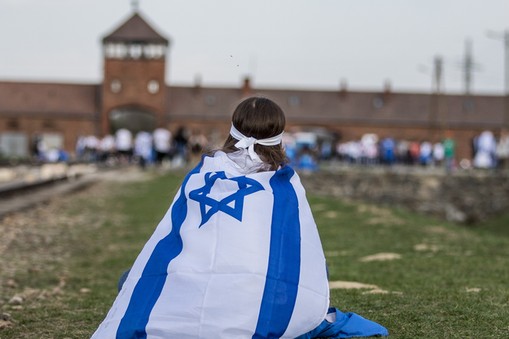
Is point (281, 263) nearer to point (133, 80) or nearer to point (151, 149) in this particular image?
point (151, 149)

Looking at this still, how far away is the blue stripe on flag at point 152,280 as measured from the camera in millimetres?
4652

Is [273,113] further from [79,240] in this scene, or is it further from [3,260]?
[79,240]

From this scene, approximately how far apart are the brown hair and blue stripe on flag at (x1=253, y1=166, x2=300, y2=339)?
9 centimetres

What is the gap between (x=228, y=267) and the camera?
15.6 feet

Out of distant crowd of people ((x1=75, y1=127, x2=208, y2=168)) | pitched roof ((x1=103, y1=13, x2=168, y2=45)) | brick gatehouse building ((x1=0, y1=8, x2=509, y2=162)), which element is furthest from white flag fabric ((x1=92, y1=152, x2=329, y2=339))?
pitched roof ((x1=103, y1=13, x2=168, y2=45))

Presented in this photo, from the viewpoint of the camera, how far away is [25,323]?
6258 millimetres

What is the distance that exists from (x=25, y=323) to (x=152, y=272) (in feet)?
5.70

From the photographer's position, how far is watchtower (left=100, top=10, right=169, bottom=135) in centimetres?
6662

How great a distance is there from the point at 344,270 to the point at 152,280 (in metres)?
4.09

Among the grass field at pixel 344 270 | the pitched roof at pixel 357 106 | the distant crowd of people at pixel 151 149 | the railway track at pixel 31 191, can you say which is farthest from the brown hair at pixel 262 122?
the pitched roof at pixel 357 106

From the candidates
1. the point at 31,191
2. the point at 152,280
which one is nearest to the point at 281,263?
the point at 152,280

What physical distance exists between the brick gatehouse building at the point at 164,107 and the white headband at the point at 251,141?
6003 cm

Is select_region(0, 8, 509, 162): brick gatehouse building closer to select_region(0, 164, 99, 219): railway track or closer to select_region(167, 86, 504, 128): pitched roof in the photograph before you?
select_region(167, 86, 504, 128): pitched roof

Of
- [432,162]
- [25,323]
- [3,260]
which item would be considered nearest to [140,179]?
[3,260]
